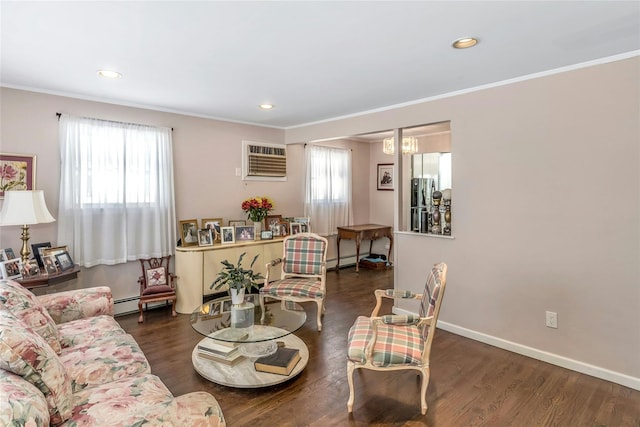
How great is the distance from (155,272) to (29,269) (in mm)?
1222

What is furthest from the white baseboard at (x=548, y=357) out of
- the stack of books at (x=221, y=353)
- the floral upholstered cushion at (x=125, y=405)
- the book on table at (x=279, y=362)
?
the floral upholstered cushion at (x=125, y=405)

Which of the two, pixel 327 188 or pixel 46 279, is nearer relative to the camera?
pixel 46 279

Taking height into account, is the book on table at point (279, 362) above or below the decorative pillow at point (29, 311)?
below

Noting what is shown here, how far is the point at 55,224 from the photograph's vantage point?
3561mm

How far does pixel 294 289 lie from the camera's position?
11.9 ft

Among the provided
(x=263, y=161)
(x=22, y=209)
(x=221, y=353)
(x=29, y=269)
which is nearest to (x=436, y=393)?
(x=221, y=353)

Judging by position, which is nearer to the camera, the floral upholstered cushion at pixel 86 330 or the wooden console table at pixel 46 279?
the floral upholstered cushion at pixel 86 330

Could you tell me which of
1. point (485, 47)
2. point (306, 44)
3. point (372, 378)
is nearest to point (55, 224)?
point (306, 44)

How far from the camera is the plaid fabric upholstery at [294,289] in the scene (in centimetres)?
357

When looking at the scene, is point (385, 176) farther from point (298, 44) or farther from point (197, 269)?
point (298, 44)

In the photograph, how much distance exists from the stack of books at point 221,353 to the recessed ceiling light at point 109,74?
2457 mm

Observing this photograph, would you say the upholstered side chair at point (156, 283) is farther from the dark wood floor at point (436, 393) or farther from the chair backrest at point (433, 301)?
the chair backrest at point (433, 301)

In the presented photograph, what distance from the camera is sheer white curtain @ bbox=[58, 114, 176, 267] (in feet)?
11.8

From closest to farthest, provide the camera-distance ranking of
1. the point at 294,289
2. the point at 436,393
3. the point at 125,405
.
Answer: the point at 125,405, the point at 436,393, the point at 294,289
